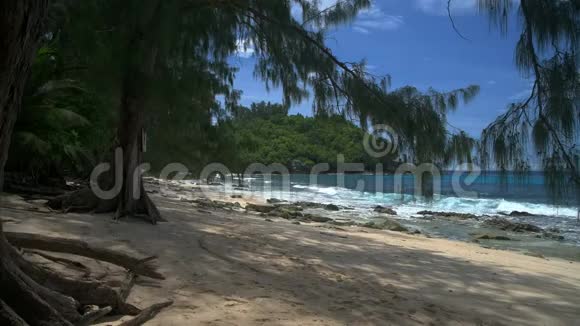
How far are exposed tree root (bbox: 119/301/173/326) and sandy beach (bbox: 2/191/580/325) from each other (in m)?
0.04

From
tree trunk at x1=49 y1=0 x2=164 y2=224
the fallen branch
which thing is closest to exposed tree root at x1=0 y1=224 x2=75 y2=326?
the fallen branch

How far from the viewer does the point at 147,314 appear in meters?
2.42

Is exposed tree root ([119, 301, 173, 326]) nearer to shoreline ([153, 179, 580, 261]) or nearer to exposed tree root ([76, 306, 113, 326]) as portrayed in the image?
exposed tree root ([76, 306, 113, 326])

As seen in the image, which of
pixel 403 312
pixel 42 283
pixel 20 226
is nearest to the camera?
pixel 42 283

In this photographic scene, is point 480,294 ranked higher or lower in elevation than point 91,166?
lower

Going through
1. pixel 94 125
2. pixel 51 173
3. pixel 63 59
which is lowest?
pixel 51 173

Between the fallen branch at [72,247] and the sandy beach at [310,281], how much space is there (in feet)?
0.60

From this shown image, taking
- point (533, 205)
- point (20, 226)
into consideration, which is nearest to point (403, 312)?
point (20, 226)

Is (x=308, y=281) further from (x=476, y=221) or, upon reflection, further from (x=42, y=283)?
(x=476, y=221)

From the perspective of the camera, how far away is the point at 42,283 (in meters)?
2.36

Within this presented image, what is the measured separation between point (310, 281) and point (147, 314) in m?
1.57

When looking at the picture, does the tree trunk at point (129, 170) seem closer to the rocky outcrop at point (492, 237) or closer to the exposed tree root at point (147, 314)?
the exposed tree root at point (147, 314)

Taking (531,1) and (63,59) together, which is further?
(63,59)

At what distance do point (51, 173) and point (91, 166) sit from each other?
1.36 metres
